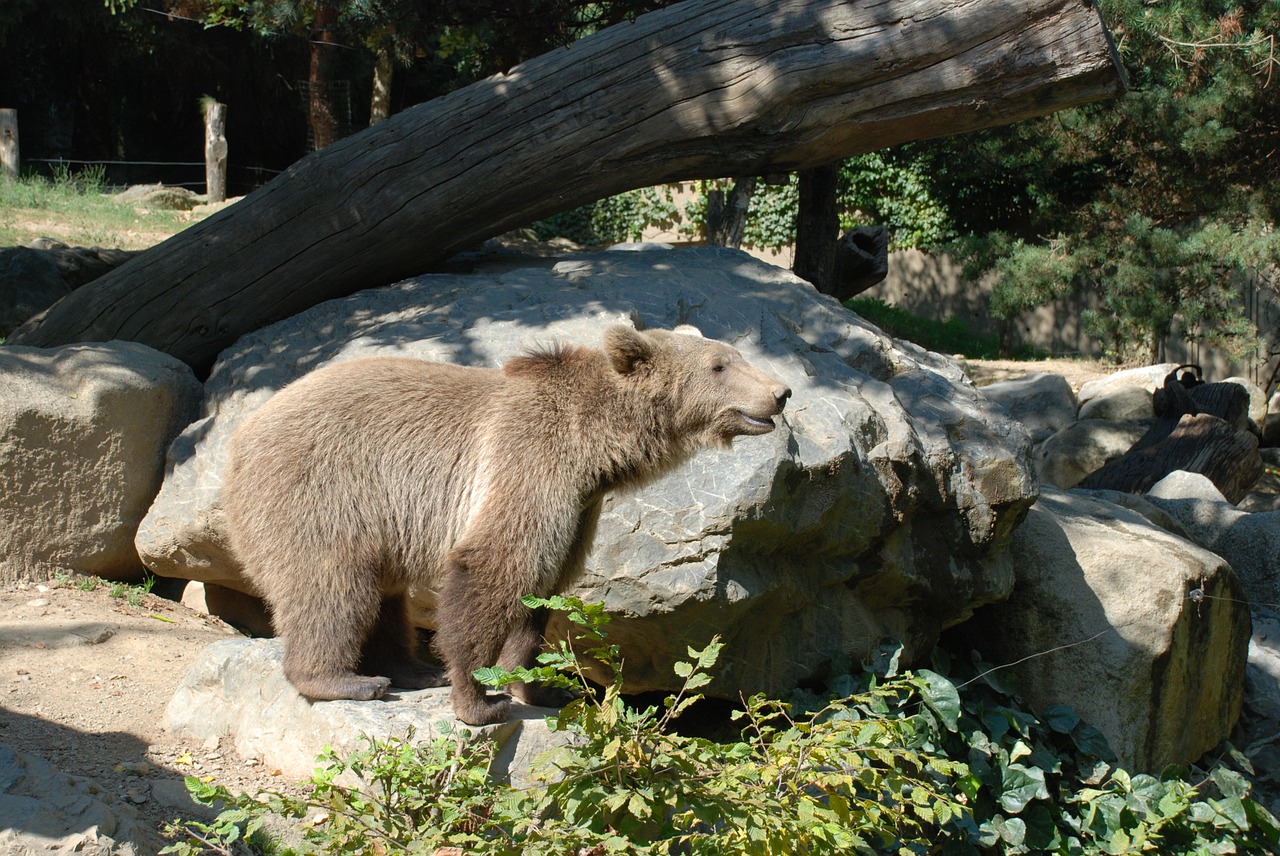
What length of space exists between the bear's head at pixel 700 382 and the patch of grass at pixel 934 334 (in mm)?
14188

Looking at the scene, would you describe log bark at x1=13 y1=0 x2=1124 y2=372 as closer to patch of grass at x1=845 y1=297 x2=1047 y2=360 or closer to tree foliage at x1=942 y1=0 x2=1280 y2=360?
tree foliage at x1=942 y1=0 x2=1280 y2=360

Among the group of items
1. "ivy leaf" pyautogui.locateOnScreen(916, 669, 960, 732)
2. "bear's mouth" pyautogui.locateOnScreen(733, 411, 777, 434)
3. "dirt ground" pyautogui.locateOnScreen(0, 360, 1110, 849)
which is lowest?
"ivy leaf" pyautogui.locateOnScreen(916, 669, 960, 732)

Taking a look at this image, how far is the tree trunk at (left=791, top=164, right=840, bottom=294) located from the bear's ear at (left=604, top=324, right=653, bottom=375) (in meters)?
3.97

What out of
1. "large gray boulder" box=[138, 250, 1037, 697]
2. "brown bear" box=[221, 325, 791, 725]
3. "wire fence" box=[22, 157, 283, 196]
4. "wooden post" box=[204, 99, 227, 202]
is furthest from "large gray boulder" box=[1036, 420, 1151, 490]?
"wire fence" box=[22, 157, 283, 196]

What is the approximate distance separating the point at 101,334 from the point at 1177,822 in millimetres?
6828

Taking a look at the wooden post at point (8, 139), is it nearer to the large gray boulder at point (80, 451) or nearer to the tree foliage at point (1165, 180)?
the large gray boulder at point (80, 451)

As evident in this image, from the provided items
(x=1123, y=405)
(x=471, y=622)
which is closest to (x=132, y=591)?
(x=471, y=622)

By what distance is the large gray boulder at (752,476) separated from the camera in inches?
194

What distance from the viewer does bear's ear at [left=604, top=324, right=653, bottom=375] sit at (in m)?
4.61

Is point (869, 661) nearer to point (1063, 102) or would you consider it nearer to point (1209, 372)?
point (1063, 102)

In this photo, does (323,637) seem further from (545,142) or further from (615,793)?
(545,142)

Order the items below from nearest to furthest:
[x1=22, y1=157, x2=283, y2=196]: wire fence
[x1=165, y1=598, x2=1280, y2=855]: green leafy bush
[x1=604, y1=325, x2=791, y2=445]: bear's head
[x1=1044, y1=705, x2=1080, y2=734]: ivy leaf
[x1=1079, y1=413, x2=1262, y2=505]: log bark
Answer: [x1=165, y1=598, x2=1280, y2=855]: green leafy bush → [x1=604, y1=325, x2=791, y2=445]: bear's head → [x1=1044, y1=705, x2=1080, y2=734]: ivy leaf → [x1=1079, y1=413, x2=1262, y2=505]: log bark → [x1=22, y1=157, x2=283, y2=196]: wire fence

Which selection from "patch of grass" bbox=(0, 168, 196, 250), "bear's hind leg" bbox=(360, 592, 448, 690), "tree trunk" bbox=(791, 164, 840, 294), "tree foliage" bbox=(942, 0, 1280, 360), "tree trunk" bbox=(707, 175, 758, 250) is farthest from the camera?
"patch of grass" bbox=(0, 168, 196, 250)

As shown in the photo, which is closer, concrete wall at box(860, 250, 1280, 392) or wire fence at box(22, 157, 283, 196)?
concrete wall at box(860, 250, 1280, 392)
